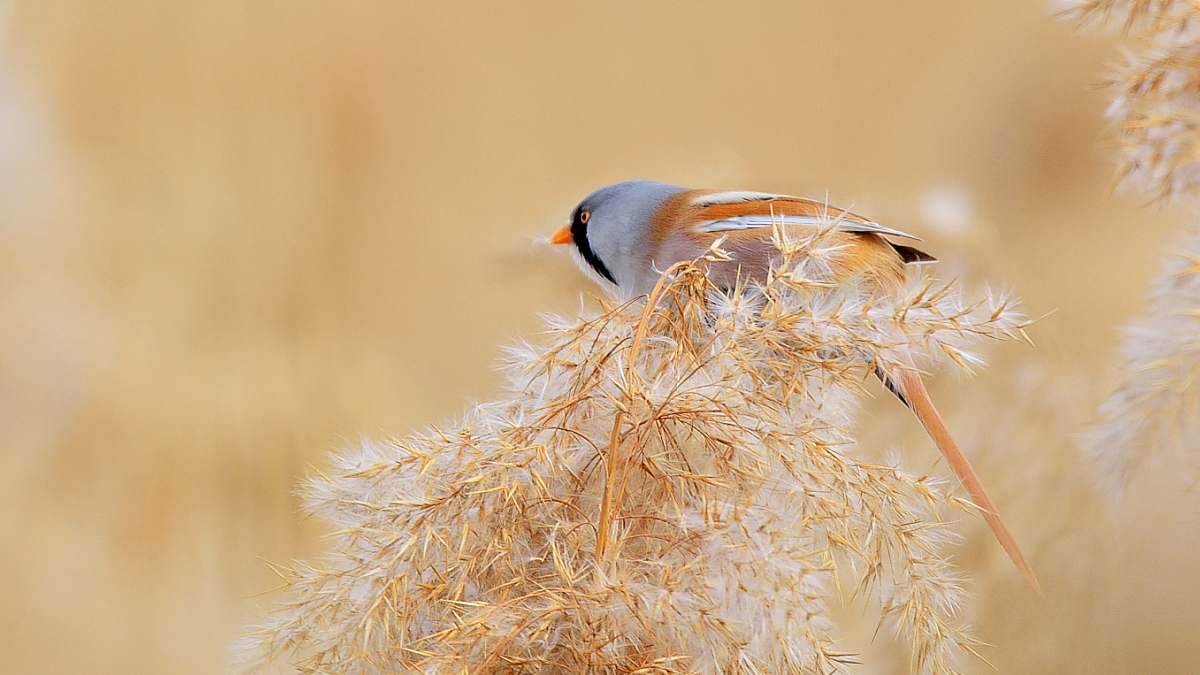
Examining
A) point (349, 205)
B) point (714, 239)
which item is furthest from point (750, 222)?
point (349, 205)

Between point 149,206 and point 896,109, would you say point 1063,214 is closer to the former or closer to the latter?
point 896,109

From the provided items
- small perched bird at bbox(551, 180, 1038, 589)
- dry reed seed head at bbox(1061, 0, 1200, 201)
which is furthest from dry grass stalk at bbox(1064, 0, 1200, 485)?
small perched bird at bbox(551, 180, 1038, 589)

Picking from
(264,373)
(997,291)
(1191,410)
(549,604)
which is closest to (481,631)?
(549,604)

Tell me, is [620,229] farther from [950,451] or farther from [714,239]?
[950,451]

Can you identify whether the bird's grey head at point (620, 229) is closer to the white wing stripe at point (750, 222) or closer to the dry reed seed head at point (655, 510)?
the white wing stripe at point (750, 222)

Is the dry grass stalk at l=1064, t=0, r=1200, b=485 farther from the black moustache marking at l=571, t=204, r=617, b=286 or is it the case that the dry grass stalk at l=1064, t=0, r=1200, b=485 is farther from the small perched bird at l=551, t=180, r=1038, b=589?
the black moustache marking at l=571, t=204, r=617, b=286

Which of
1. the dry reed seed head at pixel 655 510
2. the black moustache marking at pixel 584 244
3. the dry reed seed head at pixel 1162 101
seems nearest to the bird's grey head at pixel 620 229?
the black moustache marking at pixel 584 244
